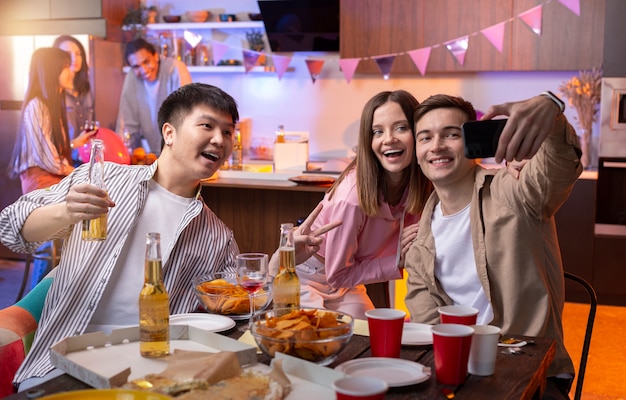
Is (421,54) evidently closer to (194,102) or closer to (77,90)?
(77,90)

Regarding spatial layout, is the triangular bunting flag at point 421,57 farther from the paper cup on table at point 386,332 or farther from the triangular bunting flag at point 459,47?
the paper cup on table at point 386,332

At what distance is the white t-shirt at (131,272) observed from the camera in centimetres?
218

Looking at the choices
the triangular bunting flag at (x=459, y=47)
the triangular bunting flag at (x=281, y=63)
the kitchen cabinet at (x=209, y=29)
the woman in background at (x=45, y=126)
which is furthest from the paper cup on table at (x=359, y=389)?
the kitchen cabinet at (x=209, y=29)

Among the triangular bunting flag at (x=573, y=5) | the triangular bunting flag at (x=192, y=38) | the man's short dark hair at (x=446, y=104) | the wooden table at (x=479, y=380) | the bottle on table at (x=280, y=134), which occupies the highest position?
the triangular bunting flag at (x=573, y=5)

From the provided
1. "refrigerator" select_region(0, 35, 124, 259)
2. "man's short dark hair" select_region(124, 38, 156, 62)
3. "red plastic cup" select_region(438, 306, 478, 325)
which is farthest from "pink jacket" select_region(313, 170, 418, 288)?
"refrigerator" select_region(0, 35, 124, 259)

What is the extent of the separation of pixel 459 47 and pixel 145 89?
2.58m

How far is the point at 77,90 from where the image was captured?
6.35 m

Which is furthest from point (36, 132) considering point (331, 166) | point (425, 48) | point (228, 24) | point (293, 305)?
point (293, 305)

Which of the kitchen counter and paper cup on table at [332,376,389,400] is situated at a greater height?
the kitchen counter

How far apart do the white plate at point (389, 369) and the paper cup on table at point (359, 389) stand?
224mm

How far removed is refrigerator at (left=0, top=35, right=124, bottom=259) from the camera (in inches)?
256

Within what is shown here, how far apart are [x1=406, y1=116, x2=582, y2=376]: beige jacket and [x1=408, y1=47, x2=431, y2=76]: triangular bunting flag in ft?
12.4

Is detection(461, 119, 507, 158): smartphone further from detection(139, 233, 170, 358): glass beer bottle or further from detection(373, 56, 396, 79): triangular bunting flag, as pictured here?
detection(373, 56, 396, 79): triangular bunting flag

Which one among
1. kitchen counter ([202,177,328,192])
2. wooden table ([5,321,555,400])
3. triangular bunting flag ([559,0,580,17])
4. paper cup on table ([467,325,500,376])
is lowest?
wooden table ([5,321,555,400])
